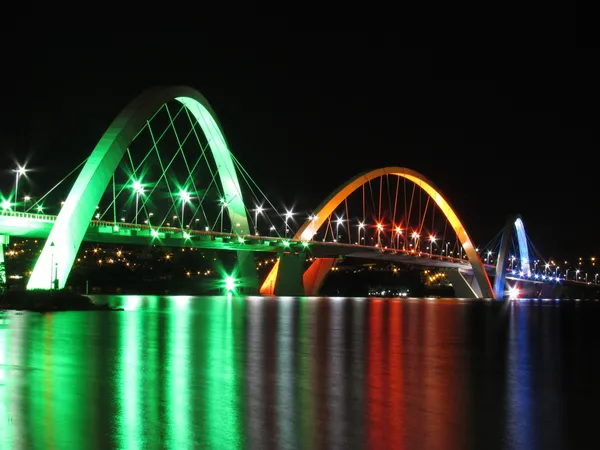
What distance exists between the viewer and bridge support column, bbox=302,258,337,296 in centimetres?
8531

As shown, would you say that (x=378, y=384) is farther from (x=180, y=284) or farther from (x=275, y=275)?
(x=180, y=284)

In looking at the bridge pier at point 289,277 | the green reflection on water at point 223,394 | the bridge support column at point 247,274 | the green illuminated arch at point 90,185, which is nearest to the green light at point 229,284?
the bridge support column at point 247,274

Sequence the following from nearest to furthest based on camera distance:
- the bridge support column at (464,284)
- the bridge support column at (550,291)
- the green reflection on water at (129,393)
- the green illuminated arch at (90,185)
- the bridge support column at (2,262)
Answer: the green reflection on water at (129,393)
the bridge support column at (2,262)
the green illuminated arch at (90,185)
the bridge support column at (464,284)
the bridge support column at (550,291)

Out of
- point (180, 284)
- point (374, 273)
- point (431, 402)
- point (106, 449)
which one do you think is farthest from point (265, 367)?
point (374, 273)

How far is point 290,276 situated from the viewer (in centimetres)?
7788

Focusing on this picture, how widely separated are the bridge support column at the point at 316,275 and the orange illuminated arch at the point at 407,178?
0.46 metres

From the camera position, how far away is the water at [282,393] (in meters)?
8.28

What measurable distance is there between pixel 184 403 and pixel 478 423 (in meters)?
3.68

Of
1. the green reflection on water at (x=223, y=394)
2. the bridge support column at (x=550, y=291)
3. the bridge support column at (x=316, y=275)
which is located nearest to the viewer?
the green reflection on water at (x=223, y=394)

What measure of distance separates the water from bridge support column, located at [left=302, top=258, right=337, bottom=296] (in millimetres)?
64145

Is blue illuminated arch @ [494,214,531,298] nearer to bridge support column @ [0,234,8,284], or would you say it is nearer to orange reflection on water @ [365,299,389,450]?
bridge support column @ [0,234,8,284]

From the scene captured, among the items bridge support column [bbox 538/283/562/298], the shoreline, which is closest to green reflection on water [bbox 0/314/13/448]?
the shoreline

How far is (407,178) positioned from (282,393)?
8464cm

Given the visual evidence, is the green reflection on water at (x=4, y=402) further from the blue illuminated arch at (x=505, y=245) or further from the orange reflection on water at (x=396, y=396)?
the blue illuminated arch at (x=505, y=245)
